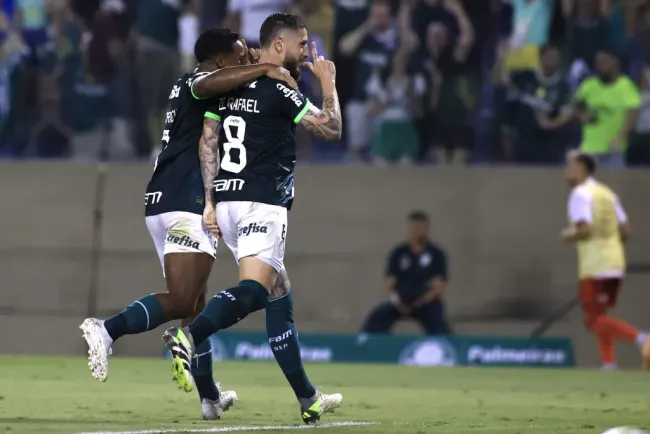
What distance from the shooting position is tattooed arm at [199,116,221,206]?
8.24m

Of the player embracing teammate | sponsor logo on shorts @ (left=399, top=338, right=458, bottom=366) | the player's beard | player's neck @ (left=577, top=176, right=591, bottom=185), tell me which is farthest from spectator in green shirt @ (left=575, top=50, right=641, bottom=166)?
the player embracing teammate

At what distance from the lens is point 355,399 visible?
34.6ft

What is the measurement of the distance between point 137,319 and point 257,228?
93 cm

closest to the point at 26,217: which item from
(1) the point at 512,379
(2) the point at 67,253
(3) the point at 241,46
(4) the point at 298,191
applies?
(2) the point at 67,253

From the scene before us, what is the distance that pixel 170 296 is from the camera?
8281 mm

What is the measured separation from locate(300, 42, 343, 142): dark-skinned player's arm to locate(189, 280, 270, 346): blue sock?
3.17ft

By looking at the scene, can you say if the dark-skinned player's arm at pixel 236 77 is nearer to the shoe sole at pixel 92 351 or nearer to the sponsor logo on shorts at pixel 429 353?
the shoe sole at pixel 92 351

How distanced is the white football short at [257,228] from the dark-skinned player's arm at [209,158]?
170 mm

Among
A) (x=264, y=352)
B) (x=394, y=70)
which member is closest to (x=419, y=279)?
(x=264, y=352)

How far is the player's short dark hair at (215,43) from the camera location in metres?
8.79

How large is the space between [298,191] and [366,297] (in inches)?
67.8

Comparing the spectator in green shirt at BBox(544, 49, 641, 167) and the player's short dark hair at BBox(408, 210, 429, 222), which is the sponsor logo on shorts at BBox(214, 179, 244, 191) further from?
the spectator in green shirt at BBox(544, 49, 641, 167)

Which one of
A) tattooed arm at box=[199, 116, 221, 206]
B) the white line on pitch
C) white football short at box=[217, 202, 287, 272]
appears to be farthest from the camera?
tattooed arm at box=[199, 116, 221, 206]

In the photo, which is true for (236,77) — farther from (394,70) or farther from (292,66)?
(394,70)
